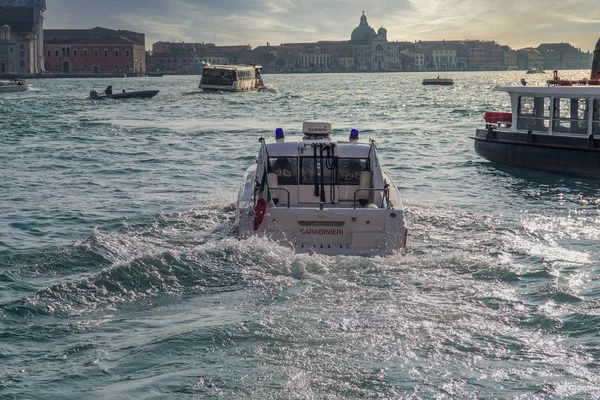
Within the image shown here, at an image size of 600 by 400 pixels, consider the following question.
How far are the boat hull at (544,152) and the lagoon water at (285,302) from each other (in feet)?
8.55

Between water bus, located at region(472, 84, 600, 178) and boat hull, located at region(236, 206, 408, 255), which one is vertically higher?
water bus, located at region(472, 84, 600, 178)

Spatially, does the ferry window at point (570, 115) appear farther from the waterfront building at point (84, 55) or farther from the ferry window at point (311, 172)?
the waterfront building at point (84, 55)

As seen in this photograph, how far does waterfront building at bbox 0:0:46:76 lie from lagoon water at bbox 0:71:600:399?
506 feet

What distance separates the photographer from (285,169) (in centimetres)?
1398

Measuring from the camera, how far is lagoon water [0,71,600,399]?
7.85 metres

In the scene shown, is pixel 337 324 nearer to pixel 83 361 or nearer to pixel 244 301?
pixel 244 301

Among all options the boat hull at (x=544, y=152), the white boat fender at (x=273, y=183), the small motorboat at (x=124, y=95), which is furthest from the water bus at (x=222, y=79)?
the white boat fender at (x=273, y=183)

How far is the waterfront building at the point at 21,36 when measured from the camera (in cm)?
16550

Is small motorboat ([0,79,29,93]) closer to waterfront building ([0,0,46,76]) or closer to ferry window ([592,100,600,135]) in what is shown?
ferry window ([592,100,600,135])

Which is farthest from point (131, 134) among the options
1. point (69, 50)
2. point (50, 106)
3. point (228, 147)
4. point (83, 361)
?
point (69, 50)

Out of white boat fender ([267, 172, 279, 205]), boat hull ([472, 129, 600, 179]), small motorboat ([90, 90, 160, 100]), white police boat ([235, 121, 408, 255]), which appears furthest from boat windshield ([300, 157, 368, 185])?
small motorboat ([90, 90, 160, 100])

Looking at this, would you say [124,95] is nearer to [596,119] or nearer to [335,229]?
[596,119]

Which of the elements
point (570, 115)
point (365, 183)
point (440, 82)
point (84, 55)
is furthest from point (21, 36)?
point (365, 183)

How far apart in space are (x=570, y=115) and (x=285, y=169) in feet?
41.5
